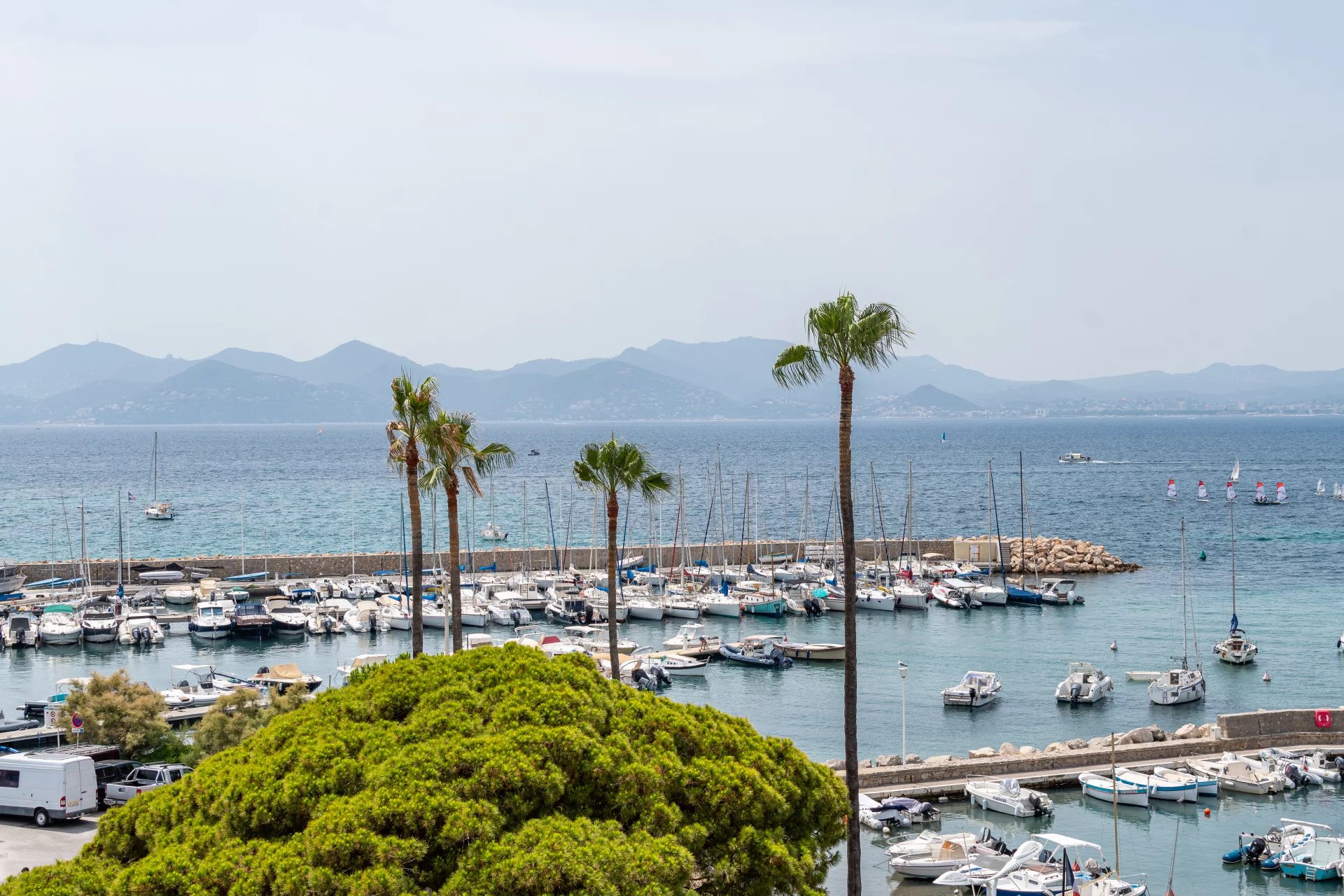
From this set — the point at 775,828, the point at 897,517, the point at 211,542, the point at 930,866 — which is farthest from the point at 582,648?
the point at 897,517

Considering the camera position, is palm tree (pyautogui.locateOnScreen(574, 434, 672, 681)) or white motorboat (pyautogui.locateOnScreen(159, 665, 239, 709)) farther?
white motorboat (pyautogui.locateOnScreen(159, 665, 239, 709))

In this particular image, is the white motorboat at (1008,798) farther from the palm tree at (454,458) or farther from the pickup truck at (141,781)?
the pickup truck at (141,781)

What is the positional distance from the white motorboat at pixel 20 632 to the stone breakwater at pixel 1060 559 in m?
58.1

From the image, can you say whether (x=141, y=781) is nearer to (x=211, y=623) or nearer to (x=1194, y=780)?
(x=1194, y=780)

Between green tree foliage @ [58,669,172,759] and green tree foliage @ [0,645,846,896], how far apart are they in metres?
16.1

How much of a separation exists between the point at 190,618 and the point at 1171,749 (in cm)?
4748

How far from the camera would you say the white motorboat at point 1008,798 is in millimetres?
29312

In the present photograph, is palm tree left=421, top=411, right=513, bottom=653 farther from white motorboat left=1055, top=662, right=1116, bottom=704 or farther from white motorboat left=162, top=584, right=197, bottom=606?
white motorboat left=162, top=584, right=197, bottom=606

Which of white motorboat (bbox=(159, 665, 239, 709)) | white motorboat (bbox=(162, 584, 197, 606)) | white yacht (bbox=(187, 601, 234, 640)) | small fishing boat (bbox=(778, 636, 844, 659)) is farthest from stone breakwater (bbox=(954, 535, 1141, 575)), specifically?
white motorboat (bbox=(159, 665, 239, 709))

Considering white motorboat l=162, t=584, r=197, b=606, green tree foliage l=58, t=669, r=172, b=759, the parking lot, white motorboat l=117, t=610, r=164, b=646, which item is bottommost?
white motorboat l=117, t=610, r=164, b=646

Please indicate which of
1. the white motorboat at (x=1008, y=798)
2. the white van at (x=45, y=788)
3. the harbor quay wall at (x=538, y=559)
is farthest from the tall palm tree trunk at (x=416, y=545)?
the harbor quay wall at (x=538, y=559)

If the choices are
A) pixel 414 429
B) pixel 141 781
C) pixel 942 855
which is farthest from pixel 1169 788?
pixel 141 781

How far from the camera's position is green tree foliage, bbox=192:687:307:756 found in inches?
1033

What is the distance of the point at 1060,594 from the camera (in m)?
69.9
